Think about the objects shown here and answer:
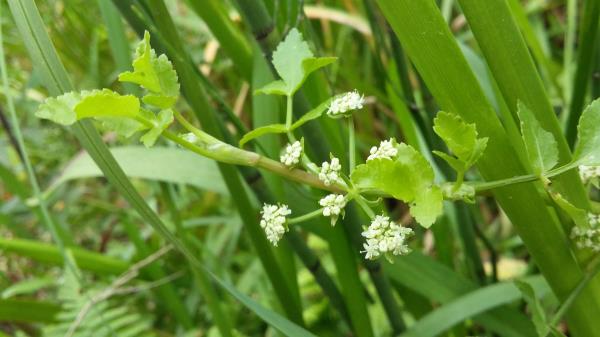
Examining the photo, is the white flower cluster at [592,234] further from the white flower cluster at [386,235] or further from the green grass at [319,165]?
the white flower cluster at [386,235]

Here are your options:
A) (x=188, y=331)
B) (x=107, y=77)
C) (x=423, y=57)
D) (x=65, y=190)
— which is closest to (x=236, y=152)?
(x=423, y=57)

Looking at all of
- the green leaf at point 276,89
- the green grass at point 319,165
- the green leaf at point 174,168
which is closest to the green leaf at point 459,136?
the green grass at point 319,165

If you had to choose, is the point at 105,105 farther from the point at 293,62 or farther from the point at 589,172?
the point at 589,172

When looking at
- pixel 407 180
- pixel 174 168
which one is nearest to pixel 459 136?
pixel 407 180

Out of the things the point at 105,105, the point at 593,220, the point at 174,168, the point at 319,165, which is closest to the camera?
the point at 105,105

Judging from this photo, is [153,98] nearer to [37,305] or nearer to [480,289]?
[480,289]

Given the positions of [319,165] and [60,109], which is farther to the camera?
[319,165]
